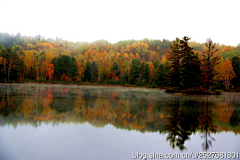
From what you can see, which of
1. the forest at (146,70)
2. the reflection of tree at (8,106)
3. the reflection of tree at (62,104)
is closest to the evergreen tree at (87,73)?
the forest at (146,70)

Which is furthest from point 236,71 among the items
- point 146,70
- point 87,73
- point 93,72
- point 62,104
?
point 62,104

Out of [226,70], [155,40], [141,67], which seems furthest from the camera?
[155,40]

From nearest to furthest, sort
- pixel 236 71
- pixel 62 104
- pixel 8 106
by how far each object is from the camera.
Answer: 1. pixel 8 106
2. pixel 62 104
3. pixel 236 71

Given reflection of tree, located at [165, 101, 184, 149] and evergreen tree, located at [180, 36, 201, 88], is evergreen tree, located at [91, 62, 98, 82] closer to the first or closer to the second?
evergreen tree, located at [180, 36, 201, 88]

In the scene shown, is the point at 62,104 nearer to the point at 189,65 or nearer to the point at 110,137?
the point at 110,137

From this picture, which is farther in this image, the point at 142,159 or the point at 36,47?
the point at 36,47

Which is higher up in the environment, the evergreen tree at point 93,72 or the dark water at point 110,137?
the evergreen tree at point 93,72

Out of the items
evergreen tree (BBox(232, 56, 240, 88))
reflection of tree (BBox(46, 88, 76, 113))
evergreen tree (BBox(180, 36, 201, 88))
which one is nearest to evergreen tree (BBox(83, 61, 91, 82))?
evergreen tree (BBox(180, 36, 201, 88))

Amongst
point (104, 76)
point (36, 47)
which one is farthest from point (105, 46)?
point (104, 76)

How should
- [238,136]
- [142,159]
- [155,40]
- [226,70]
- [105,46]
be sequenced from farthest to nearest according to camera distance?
[155,40] → [105,46] → [226,70] → [238,136] → [142,159]

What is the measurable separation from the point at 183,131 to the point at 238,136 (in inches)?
78.7

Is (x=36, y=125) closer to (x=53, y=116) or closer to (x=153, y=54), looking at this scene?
(x=53, y=116)

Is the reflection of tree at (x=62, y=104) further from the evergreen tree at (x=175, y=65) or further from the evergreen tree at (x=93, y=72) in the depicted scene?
the evergreen tree at (x=93, y=72)

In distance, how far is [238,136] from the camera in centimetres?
709
